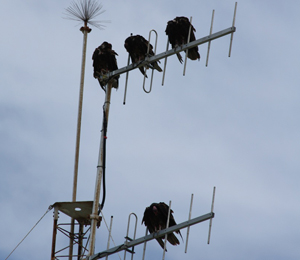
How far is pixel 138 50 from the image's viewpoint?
85.6ft

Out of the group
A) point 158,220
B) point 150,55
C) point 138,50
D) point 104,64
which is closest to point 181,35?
point 150,55

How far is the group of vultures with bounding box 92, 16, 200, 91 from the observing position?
25406mm

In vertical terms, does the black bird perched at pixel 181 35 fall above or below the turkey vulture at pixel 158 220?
above

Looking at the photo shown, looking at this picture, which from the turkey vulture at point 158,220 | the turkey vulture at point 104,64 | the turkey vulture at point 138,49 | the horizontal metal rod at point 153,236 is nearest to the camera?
the horizontal metal rod at point 153,236

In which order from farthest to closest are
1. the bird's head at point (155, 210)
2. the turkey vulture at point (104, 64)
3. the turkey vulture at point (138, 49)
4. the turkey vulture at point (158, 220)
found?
the turkey vulture at point (104, 64) < the turkey vulture at point (138, 49) < the bird's head at point (155, 210) < the turkey vulture at point (158, 220)

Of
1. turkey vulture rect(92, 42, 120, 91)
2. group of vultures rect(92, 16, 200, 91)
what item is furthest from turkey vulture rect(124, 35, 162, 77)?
turkey vulture rect(92, 42, 120, 91)

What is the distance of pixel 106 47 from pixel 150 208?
5514 millimetres

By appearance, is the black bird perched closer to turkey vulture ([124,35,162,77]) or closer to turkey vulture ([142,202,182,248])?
turkey vulture ([124,35,162,77])

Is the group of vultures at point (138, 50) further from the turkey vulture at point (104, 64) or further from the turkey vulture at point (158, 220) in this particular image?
the turkey vulture at point (158, 220)

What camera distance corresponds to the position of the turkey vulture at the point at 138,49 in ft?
85.3

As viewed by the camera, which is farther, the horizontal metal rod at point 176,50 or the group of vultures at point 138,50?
the group of vultures at point 138,50

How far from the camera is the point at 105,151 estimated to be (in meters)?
25.9

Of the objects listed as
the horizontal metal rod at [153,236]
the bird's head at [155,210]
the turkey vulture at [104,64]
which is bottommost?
the horizontal metal rod at [153,236]

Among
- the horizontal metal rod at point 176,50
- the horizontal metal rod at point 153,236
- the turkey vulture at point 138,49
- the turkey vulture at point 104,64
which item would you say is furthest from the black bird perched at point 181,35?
the horizontal metal rod at point 153,236
